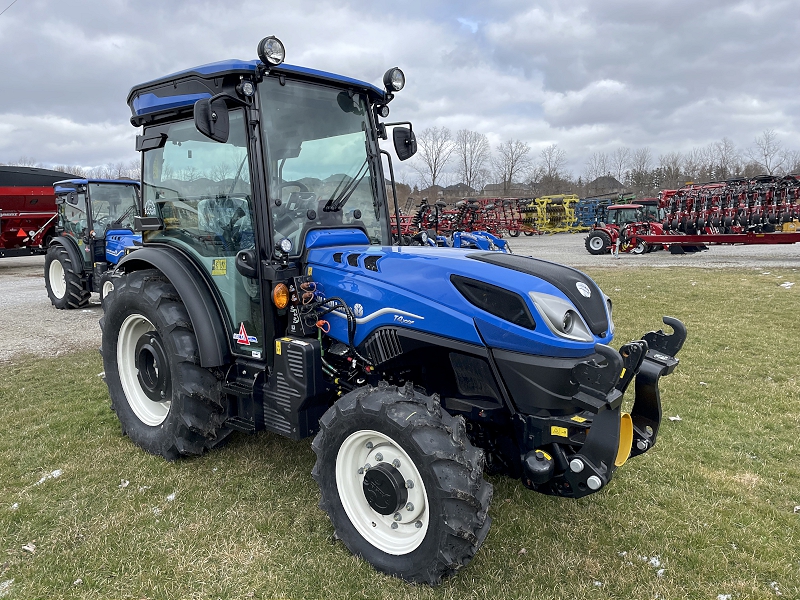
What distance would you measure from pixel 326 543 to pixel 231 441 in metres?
1.54

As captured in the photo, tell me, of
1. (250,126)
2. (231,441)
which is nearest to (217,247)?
(250,126)

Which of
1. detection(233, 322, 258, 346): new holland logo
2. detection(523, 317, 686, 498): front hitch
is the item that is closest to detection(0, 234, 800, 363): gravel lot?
detection(233, 322, 258, 346): new holland logo

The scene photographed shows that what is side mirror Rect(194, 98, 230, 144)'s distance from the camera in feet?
9.05

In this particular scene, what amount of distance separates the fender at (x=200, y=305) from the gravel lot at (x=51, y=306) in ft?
15.0

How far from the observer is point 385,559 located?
2619 mm

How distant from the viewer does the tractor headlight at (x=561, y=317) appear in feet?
8.21

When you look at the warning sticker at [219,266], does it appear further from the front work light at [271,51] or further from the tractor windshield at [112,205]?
the tractor windshield at [112,205]

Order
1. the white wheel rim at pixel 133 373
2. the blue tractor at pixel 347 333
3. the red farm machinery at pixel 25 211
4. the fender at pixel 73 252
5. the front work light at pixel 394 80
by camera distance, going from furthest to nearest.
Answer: the red farm machinery at pixel 25 211 → the fender at pixel 73 252 → the white wheel rim at pixel 133 373 → the front work light at pixel 394 80 → the blue tractor at pixel 347 333

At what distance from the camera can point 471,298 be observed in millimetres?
2643

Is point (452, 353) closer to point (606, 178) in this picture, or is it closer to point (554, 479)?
point (554, 479)

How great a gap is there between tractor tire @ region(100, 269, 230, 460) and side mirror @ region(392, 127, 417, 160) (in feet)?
5.90

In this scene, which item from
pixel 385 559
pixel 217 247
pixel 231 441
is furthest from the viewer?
pixel 231 441

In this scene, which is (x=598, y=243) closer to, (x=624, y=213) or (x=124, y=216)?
(x=624, y=213)

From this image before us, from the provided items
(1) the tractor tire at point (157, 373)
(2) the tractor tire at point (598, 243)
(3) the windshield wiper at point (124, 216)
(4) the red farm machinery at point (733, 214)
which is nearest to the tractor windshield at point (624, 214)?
(2) the tractor tire at point (598, 243)
